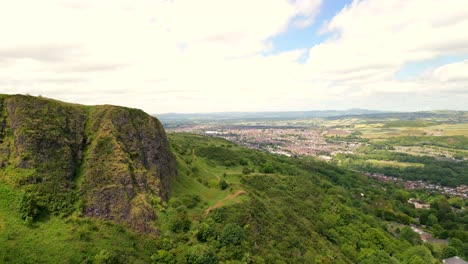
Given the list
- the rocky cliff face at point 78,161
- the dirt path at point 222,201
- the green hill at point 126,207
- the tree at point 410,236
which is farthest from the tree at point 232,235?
the tree at point 410,236

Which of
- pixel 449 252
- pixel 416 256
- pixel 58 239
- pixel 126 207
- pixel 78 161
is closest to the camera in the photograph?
pixel 58 239

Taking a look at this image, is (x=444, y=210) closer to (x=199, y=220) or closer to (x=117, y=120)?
(x=199, y=220)

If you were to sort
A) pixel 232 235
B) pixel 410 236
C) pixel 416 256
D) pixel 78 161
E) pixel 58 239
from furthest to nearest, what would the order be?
pixel 410 236
pixel 416 256
pixel 78 161
pixel 232 235
pixel 58 239

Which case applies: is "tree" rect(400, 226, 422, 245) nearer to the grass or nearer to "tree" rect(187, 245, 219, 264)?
"tree" rect(187, 245, 219, 264)

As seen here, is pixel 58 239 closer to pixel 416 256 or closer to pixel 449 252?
pixel 416 256

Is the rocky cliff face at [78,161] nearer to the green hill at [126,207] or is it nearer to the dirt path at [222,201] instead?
the green hill at [126,207]

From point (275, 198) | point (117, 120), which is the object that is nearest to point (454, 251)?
point (275, 198)

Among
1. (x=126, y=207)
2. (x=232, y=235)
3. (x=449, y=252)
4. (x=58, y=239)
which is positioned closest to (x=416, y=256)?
(x=449, y=252)

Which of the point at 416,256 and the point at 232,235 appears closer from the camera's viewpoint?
the point at 232,235
